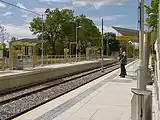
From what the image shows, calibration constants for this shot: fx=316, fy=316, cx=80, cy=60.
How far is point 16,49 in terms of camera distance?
2853 centimetres

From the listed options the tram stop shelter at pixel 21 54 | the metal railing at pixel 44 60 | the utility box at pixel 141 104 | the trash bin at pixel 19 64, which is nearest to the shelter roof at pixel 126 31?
the tram stop shelter at pixel 21 54

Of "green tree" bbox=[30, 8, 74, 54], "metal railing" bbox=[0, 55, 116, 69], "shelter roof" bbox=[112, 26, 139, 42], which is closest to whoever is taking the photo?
"metal railing" bbox=[0, 55, 116, 69]

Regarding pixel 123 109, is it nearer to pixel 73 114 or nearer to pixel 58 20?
pixel 73 114

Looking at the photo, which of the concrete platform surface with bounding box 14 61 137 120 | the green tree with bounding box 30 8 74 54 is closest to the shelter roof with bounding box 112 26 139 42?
the concrete platform surface with bounding box 14 61 137 120

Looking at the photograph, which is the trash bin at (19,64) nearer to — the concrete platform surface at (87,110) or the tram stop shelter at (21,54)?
the tram stop shelter at (21,54)

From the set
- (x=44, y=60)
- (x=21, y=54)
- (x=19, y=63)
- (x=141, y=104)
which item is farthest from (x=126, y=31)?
(x=141, y=104)

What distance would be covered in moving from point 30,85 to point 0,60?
7.12 m

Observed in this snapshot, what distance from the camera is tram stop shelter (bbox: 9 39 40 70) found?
26898 mm

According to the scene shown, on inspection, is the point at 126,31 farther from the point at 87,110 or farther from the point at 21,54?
the point at 87,110

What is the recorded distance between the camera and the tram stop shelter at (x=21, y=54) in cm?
2690

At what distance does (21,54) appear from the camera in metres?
28.2

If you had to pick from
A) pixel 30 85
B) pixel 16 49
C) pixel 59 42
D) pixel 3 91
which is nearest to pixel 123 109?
pixel 3 91

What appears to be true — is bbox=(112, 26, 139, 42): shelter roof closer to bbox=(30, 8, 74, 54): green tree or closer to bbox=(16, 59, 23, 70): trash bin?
bbox=(16, 59, 23, 70): trash bin

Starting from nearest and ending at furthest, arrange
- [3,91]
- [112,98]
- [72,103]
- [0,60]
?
[72,103]
[112,98]
[3,91]
[0,60]
